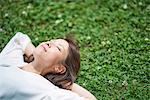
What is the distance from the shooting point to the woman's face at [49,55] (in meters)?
3.44

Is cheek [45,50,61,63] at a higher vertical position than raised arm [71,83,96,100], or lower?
higher

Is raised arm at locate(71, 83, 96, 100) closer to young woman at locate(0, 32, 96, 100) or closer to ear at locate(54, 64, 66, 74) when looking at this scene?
young woman at locate(0, 32, 96, 100)

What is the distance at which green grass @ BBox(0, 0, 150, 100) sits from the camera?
13.9ft

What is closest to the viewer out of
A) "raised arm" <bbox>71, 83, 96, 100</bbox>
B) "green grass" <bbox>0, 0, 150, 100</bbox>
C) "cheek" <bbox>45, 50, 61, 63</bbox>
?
"cheek" <bbox>45, 50, 61, 63</bbox>

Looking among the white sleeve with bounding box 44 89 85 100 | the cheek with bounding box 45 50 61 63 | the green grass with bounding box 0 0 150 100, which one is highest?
the cheek with bounding box 45 50 61 63

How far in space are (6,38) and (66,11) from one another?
1.01m

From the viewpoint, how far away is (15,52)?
3836 mm

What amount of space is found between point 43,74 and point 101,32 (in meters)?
1.77

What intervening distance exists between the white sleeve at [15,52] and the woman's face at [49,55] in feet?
0.81

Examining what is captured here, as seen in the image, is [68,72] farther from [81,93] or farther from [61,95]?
[61,95]

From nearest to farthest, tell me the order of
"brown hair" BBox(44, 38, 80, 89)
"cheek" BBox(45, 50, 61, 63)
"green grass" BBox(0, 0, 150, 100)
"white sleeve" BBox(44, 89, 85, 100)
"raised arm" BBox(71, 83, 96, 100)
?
"white sleeve" BBox(44, 89, 85, 100) → "cheek" BBox(45, 50, 61, 63) → "brown hair" BBox(44, 38, 80, 89) → "raised arm" BBox(71, 83, 96, 100) → "green grass" BBox(0, 0, 150, 100)

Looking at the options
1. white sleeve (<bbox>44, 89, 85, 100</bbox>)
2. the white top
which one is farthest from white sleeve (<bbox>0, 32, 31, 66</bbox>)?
white sleeve (<bbox>44, 89, 85, 100</bbox>)

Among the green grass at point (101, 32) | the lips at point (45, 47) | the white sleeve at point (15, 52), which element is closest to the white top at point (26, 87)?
the white sleeve at point (15, 52)

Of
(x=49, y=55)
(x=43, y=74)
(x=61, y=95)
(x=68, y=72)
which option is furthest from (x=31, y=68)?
→ (x=61, y=95)
